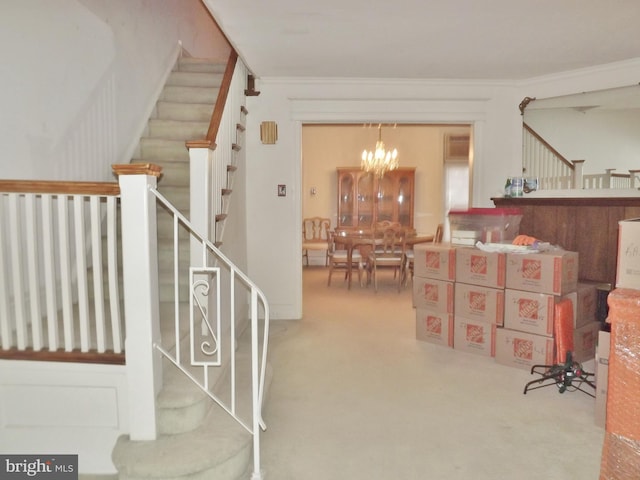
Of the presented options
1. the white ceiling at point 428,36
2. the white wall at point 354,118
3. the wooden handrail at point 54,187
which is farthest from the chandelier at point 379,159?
the wooden handrail at point 54,187

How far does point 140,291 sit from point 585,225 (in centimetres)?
384

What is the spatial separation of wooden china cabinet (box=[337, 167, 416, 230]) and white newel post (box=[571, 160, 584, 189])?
4.06 m

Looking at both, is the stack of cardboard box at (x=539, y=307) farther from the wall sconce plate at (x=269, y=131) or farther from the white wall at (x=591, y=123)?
the wall sconce plate at (x=269, y=131)

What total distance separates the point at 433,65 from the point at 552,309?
236cm

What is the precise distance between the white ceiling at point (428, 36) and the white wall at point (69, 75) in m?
1.06

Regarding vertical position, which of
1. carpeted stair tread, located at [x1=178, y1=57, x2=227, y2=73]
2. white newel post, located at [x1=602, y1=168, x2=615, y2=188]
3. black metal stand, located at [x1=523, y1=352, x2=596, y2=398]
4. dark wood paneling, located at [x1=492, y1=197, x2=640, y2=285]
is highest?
carpeted stair tread, located at [x1=178, y1=57, x2=227, y2=73]

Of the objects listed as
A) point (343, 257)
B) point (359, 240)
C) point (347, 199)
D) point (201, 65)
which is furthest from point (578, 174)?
point (347, 199)

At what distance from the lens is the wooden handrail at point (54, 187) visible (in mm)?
2062

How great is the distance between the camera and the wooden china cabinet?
27.7ft

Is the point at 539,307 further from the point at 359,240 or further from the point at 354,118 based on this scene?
the point at 359,240

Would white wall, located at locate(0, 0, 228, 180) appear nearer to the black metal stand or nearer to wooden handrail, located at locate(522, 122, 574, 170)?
the black metal stand

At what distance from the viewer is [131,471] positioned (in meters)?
1.95

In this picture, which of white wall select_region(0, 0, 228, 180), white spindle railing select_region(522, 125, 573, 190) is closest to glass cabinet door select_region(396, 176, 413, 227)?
white spindle railing select_region(522, 125, 573, 190)

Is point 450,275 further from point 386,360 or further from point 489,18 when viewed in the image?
point 489,18
